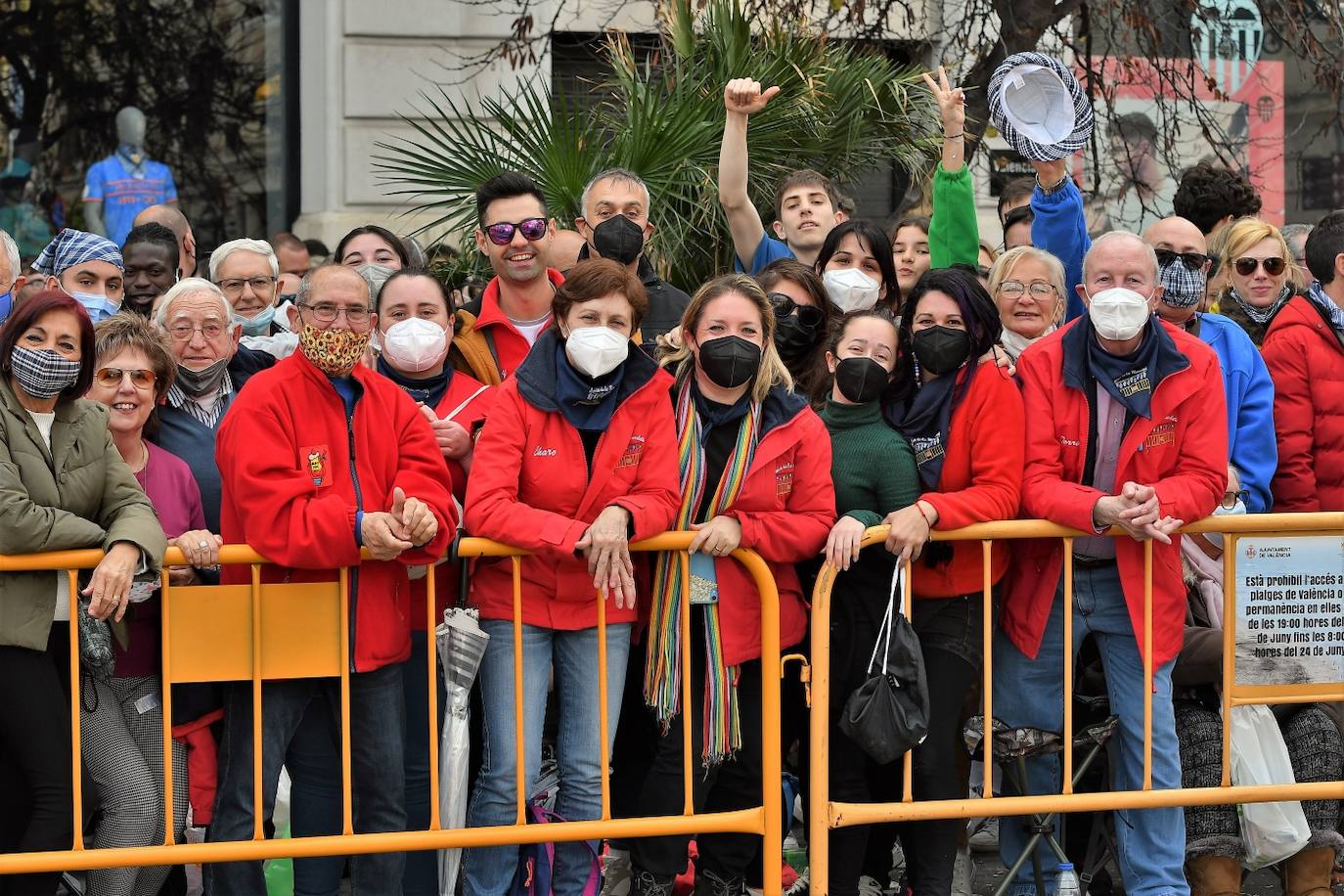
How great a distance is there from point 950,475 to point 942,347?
1.32ft

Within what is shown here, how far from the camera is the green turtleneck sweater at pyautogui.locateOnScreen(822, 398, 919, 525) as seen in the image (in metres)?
5.17

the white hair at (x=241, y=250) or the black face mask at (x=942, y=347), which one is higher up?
the white hair at (x=241, y=250)

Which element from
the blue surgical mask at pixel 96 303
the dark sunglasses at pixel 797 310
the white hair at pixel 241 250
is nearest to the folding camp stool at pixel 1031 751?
the dark sunglasses at pixel 797 310

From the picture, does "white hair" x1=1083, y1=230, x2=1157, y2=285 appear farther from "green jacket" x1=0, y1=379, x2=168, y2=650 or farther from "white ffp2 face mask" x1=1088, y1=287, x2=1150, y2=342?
"green jacket" x1=0, y1=379, x2=168, y2=650

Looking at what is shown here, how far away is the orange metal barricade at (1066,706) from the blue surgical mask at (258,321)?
256 cm

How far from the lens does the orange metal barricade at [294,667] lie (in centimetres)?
467

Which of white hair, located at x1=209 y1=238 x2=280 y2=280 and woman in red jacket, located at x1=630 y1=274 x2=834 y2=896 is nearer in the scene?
woman in red jacket, located at x1=630 y1=274 x2=834 y2=896

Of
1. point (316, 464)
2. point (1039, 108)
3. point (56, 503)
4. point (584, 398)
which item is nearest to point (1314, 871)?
point (1039, 108)

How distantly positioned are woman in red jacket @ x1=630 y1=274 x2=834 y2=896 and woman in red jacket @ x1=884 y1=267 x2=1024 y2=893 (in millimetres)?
382

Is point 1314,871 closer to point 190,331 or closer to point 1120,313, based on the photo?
point 1120,313

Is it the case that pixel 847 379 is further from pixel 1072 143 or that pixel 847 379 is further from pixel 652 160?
pixel 652 160

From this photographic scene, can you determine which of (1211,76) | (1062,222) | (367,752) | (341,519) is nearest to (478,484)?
(341,519)

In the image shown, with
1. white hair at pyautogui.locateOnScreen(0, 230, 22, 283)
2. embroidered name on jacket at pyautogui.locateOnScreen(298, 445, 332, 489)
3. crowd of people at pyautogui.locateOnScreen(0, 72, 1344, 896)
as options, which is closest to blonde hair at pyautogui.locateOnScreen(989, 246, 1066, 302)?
crowd of people at pyautogui.locateOnScreen(0, 72, 1344, 896)

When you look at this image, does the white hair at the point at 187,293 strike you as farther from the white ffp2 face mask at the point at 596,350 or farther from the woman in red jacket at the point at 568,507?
the white ffp2 face mask at the point at 596,350
